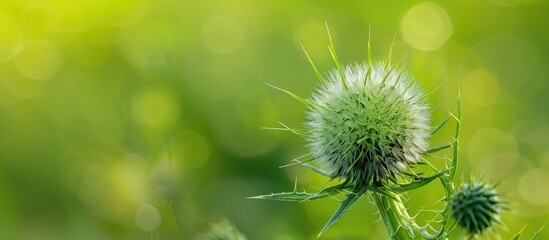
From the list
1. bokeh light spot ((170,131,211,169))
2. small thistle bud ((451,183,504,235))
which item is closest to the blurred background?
bokeh light spot ((170,131,211,169))

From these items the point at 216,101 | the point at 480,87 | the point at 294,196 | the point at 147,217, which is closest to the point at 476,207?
the point at 294,196


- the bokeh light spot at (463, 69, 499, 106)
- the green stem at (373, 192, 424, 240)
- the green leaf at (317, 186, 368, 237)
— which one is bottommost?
the bokeh light spot at (463, 69, 499, 106)

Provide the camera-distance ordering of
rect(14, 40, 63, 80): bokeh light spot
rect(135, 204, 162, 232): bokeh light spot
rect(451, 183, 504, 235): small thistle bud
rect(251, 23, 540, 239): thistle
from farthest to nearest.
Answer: rect(14, 40, 63, 80): bokeh light spot, rect(135, 204, 162, 232): bokeh light spot, rect(251, 23, 540, 239): thistle, rect(451, 183, 504, 235): small thistle bud

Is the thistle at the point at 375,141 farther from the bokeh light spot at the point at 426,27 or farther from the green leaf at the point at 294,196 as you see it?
the bokeh light spot at the point at 426,27

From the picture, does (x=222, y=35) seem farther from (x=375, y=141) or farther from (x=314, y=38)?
(x=375, y=141)

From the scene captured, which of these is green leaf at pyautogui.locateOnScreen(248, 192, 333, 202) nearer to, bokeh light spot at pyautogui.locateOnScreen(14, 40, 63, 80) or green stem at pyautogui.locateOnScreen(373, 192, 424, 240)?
green stem at pyautogui.locateOnScreen(373, 192, 424, 240)

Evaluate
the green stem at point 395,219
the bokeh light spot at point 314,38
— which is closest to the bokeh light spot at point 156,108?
the bokeh light spot at point 314,38
